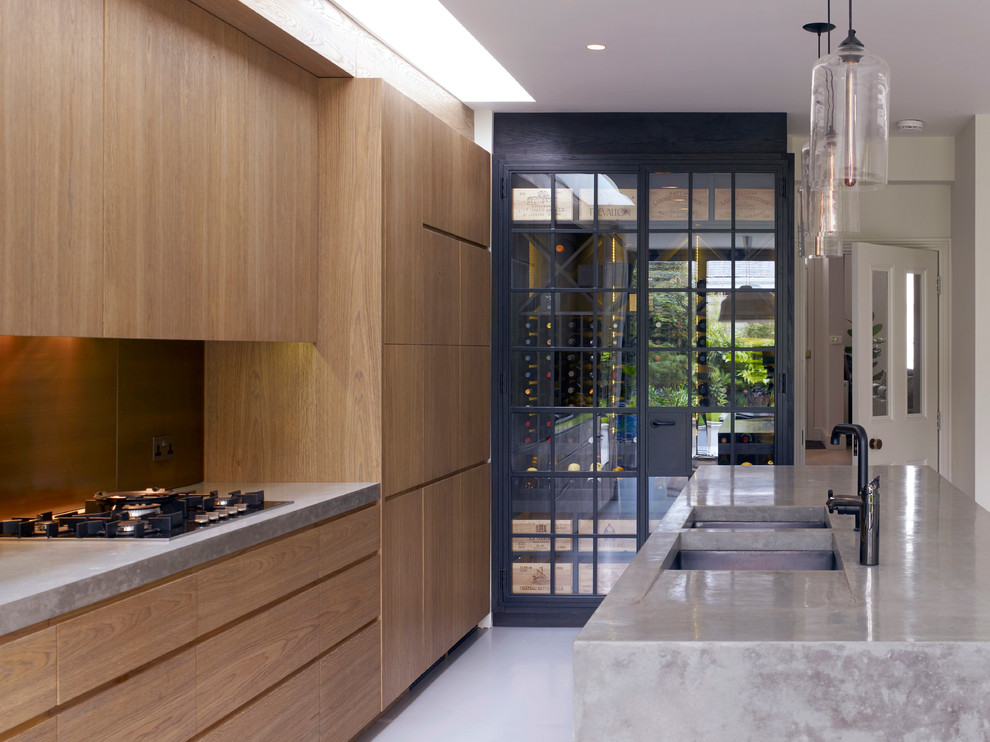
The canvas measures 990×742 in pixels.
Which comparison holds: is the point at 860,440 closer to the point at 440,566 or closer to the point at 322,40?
the point at 440,566

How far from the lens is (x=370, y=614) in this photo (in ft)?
11.6

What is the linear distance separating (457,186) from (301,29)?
144 cm

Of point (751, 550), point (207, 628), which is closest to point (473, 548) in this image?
point (751, 550)

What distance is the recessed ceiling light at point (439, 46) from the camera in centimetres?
399

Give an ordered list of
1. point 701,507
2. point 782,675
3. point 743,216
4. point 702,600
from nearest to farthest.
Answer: point 782,675, point 702,600, point 701,507, point 743,216

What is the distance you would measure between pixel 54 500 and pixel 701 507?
1.95 meters

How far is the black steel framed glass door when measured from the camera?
5207 millimetres

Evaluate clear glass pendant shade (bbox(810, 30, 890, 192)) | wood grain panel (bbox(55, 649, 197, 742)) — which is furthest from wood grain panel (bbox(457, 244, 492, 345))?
clear glass pendant shade (bbox(810, 30, 890, 192))

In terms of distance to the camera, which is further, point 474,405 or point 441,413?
point 474,405

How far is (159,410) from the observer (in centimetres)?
332

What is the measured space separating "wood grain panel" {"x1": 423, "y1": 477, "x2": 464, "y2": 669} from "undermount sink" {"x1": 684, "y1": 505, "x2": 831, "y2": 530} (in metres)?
1.41

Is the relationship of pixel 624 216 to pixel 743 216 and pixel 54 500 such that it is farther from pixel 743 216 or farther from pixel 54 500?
pixel 54 500

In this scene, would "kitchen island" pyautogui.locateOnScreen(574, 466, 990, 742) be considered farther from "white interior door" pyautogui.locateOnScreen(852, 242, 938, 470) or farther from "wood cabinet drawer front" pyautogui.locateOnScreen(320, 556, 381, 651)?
"white interior door" pyautogui.locateOnScreen(852, 242, 938, 470)

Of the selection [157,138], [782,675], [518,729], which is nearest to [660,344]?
[518,729]
